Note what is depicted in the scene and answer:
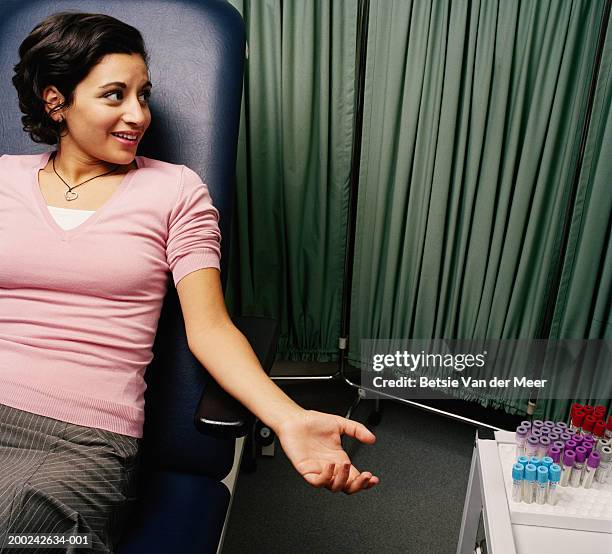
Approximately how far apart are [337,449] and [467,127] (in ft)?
3.48

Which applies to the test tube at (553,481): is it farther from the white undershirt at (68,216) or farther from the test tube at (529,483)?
the white undershirt at (68,216)

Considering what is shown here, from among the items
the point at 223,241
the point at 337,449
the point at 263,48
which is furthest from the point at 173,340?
the point at 263,48

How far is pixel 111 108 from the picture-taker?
3.33ft

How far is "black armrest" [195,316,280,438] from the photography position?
83 centimetres

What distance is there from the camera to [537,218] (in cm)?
154

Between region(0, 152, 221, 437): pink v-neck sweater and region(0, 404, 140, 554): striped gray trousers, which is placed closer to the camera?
region(0, 404, 140, 554): striped gray trousers

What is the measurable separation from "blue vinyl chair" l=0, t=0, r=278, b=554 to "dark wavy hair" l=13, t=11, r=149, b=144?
0.45 ft

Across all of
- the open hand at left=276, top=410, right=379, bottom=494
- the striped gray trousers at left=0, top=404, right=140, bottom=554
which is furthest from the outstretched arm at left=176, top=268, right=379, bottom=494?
the striped gray trousers at left=0, top=404, right=140, bottom=554

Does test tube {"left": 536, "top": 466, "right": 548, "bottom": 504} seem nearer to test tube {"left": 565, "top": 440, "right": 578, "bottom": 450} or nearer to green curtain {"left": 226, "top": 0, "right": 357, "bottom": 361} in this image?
test tube {"left": 565, "top": 440, "right": 578, "bottom": 450}

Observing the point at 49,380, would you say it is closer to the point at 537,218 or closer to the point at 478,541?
the point at 478,541

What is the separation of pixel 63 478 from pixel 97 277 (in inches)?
13.2

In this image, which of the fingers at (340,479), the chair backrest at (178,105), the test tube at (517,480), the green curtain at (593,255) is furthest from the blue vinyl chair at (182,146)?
the green curtain at (593,255)

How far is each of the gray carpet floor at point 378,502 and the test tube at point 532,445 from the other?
2.10ft

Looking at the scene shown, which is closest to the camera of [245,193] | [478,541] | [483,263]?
[478,541]
